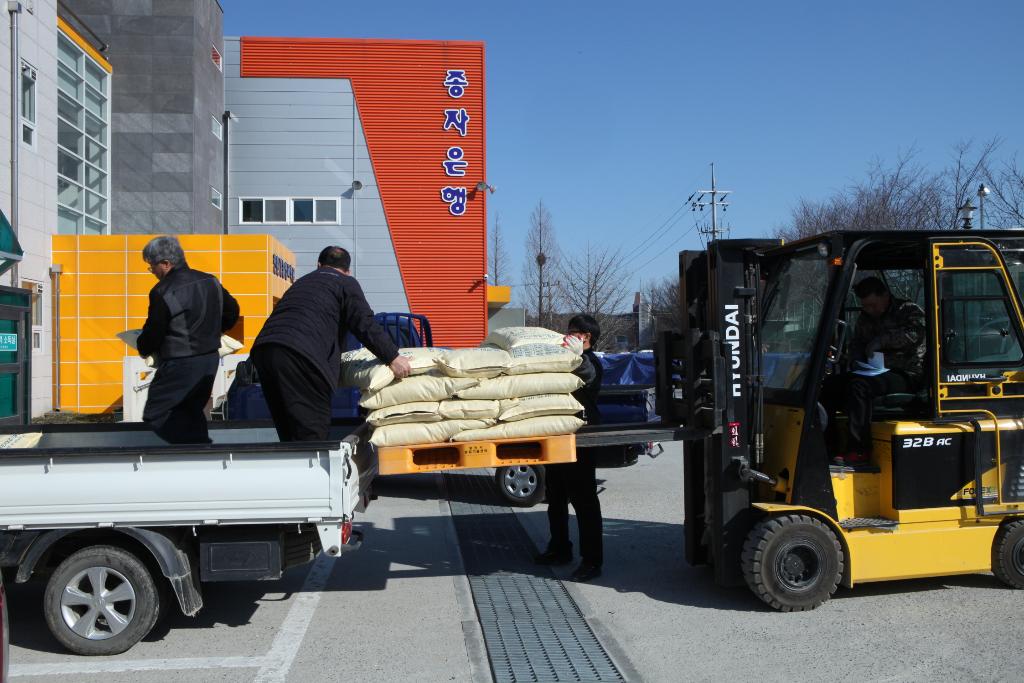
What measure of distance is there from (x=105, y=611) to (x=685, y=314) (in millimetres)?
4308

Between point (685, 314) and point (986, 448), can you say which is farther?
point (685, 314)

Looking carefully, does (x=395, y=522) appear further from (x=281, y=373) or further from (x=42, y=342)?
(x=42, y=342)

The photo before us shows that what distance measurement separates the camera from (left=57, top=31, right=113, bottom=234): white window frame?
1986 cm

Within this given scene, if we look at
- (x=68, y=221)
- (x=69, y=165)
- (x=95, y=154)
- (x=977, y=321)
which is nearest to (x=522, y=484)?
(x=977, y=321)

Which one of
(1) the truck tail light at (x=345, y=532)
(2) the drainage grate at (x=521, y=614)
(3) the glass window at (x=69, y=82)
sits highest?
(3) the glass window at (x=69, y=82)

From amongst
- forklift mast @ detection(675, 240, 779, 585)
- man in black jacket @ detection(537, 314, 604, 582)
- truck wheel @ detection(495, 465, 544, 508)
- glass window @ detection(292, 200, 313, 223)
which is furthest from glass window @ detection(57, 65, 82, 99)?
forklift mast @ detection(675, 240, 779, 585)

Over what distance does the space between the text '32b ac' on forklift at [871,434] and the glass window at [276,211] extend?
973 inches

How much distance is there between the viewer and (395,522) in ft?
29.2

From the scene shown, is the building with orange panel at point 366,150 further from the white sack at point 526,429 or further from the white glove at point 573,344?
the white sack at point 526,429

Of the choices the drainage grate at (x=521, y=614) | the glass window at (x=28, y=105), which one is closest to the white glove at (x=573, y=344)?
the drainage grate at (x=521, y=614)

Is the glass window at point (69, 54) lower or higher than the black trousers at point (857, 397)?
higher

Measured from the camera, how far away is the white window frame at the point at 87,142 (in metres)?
19.9

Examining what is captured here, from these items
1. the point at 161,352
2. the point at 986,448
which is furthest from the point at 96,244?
the point at 986,448

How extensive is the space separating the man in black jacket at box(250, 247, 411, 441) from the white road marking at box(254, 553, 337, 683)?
47.7 inches
